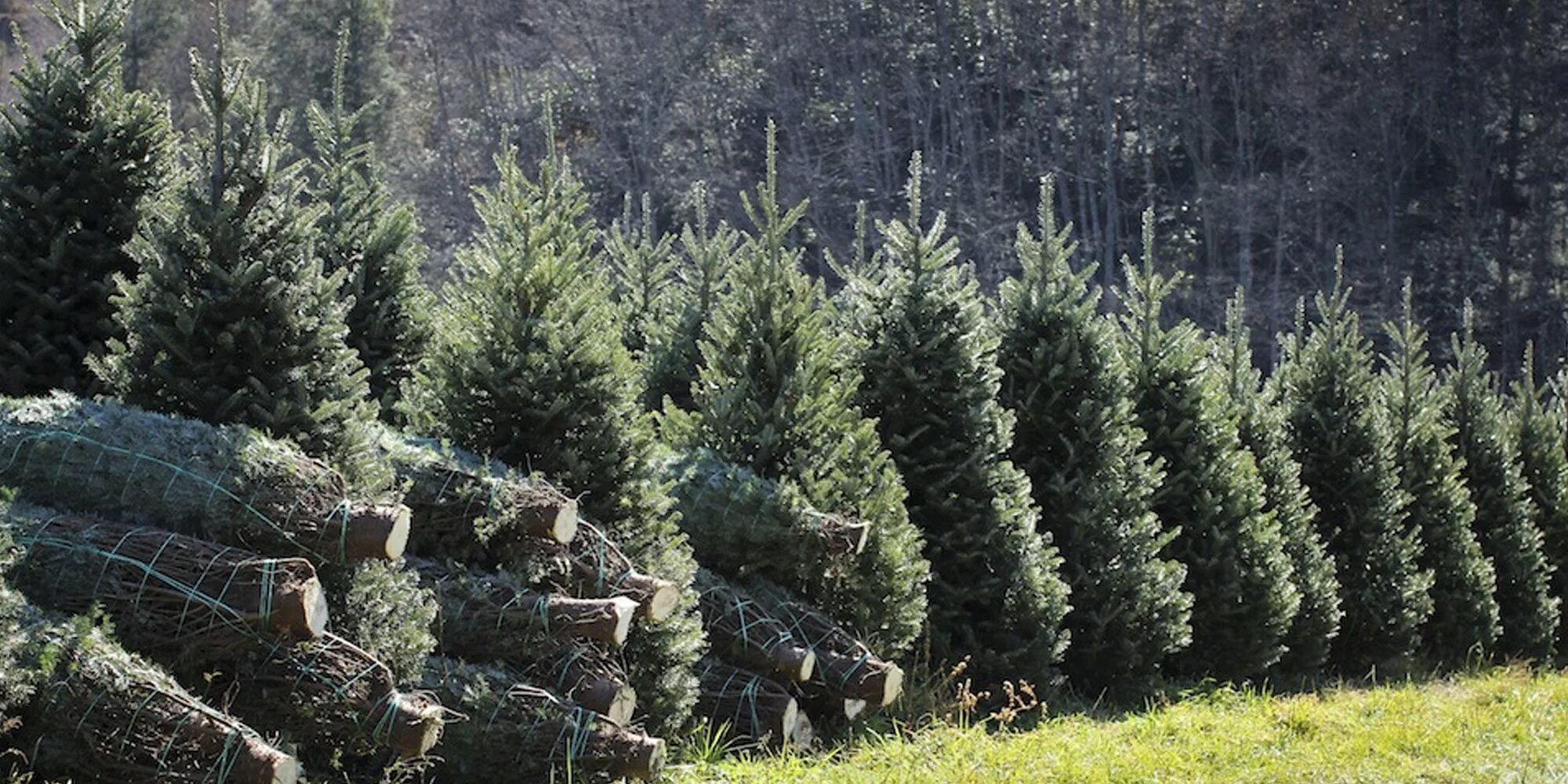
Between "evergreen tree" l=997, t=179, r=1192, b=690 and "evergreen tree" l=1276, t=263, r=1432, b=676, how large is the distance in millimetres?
4693

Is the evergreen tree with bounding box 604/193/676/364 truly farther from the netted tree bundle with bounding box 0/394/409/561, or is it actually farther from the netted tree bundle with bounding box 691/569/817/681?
the netted tree bundle with bounding box 0/394/409/561

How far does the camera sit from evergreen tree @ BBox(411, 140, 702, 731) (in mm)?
8703

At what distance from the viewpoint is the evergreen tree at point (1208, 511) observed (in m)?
13.7

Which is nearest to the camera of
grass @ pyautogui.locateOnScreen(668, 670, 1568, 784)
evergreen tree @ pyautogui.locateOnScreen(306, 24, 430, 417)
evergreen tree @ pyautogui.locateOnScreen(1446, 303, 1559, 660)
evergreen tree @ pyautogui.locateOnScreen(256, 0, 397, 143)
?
grass @ pyautogui.locateOnScreen(668, 670, 1568, 784)

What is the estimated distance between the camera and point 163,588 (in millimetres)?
6383

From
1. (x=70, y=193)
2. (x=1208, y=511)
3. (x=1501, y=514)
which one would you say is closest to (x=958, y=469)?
(x=1208, y=511)

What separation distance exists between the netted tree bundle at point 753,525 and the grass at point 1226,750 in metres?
1.14

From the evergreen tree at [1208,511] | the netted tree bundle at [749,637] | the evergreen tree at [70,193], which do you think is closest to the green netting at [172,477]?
the evergreen tree at [70,193]

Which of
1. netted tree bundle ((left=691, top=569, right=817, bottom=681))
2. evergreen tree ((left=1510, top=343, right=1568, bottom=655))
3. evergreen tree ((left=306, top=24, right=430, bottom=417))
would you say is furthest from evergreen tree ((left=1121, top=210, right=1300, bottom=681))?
evergreen tree ((left=1510, top=343, right=1568, bottom=655))

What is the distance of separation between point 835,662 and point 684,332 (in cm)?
425

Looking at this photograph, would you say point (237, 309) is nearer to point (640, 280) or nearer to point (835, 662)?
point (835, 662)

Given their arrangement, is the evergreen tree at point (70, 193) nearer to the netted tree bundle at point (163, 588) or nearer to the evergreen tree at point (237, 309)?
the evergreen tree at point (237, 309)

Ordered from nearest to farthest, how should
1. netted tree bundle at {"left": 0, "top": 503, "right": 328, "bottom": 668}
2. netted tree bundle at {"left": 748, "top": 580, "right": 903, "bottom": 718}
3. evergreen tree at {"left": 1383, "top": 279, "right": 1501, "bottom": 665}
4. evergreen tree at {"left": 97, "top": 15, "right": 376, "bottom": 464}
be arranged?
netted tree bundle at {"left": 0, "top": 503, "right": 328, "bottom": 668}, evergreen tree at {"left": 97, "top": 15, "right": 376, "bottom": 464}, netted tree bundle at {"left": 748, "top": 580, "right": 903, "bottom": 718}, evergreen tree at {"left": 1383, "top": 279, "right": 1501, "bottom": 665}

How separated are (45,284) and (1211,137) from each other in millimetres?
39167
